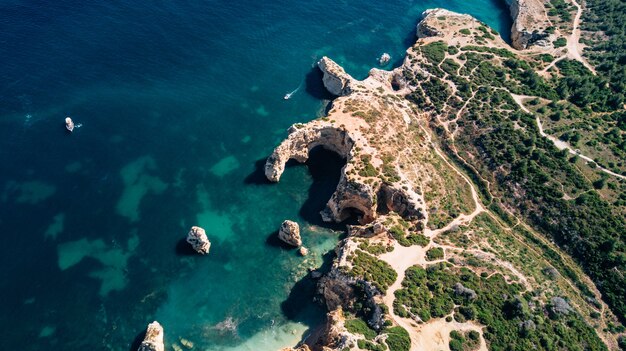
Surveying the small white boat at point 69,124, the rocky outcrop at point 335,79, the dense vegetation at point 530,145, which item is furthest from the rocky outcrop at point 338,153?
the small white boat at point 69,124

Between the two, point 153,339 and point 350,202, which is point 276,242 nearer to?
point 350,202

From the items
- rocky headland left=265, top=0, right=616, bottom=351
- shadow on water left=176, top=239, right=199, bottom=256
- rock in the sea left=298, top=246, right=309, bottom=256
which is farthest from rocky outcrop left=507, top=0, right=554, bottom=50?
shadow on water left=176, top=239, right=199, bottom=256

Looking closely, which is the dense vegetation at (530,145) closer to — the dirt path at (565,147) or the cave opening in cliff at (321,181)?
the dirt path at (565,147)

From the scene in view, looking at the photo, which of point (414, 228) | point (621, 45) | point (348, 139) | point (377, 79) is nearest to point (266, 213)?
point (348, 139)

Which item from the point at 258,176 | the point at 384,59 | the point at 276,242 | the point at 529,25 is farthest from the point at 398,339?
the point at 529,25

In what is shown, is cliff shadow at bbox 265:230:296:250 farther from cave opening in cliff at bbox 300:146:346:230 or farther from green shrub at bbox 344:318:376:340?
green shrub at bbox 344:318:376:340

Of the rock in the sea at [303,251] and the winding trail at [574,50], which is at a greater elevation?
the winding trail at [574,50]
